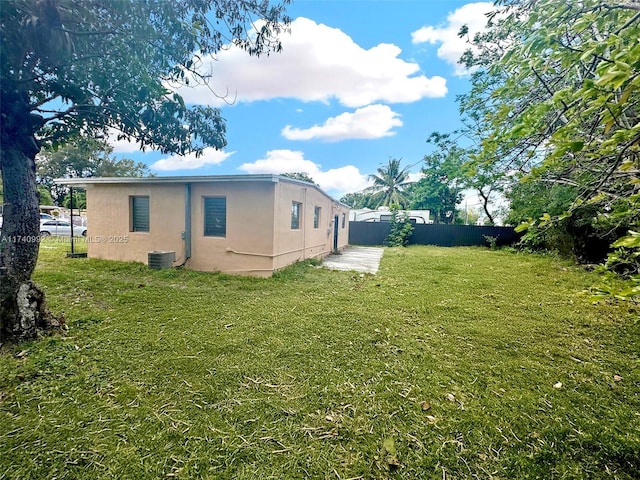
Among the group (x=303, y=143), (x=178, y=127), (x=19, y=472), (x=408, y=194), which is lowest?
(x=19, y=472)

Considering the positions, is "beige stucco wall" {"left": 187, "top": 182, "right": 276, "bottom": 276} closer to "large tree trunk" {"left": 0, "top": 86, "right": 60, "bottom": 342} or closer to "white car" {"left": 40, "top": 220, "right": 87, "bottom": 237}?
"large tree trunk" {"left": 0, "top": 86, "right": 60, "bottom": 342}

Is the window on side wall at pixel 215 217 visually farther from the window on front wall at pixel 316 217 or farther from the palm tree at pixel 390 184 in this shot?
the palm tree at pixel 390 184

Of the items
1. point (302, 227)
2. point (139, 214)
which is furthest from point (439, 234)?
point (139, 214)

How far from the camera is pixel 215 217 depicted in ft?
24.3

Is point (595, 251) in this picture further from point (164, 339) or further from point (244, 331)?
point (164, 339)

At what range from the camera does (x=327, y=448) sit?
75.0 inches

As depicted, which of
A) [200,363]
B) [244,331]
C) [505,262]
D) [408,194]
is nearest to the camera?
[200,363]

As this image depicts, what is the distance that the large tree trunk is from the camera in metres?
3.11

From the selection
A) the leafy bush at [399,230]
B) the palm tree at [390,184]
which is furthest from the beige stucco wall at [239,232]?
the palm tree at [390,184]

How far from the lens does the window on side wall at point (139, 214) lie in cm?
806

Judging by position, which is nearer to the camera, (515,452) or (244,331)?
(515,452)

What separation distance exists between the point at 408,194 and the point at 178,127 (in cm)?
2507

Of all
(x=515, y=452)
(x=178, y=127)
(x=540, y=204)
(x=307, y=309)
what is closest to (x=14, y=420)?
(x=307, y=309)

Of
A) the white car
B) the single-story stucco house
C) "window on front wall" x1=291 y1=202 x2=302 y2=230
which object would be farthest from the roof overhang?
the white car
